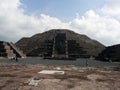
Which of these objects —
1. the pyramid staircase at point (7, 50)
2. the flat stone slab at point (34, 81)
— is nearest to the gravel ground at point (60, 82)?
the flat stone slab at point (34, 81)

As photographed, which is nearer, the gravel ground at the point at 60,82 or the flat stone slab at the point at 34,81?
the gravel ground at the point at 60,82

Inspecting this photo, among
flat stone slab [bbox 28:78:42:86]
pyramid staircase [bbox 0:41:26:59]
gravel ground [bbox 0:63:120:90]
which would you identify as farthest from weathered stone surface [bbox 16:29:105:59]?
flat stone slab [bbox 28:78:42:86]

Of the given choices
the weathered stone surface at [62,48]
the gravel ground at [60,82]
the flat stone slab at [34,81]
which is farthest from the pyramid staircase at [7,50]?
the flat stone slab at [34,81]

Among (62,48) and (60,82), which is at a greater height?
(62,48)

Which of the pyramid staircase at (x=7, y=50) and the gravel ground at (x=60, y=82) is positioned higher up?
the pyramid staircase at (x=7, y=50)

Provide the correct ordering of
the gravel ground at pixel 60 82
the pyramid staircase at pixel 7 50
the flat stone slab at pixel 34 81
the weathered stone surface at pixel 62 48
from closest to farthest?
the gravel ground at pixel 60 82 < the flat stone slab at pixel 34 81 < the pyramid staircase at pixel 7 50 < the weathered stone surface at pixel 62 48

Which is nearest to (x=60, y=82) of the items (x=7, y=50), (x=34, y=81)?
(x=34, y=81)

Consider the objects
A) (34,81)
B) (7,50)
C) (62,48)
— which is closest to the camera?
(34,81)

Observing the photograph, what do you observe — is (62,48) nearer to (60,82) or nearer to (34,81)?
(60,82)

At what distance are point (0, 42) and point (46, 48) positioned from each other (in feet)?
124

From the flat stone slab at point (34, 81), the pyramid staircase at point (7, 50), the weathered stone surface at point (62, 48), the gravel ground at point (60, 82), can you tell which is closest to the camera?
the gravel ground at point (60, 82)

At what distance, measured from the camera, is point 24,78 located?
2228 centimetres

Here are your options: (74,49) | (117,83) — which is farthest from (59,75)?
(74,49)

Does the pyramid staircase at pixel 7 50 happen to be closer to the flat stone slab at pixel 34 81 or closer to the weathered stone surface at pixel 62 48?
the weathered stone surface at pixel 62 48
